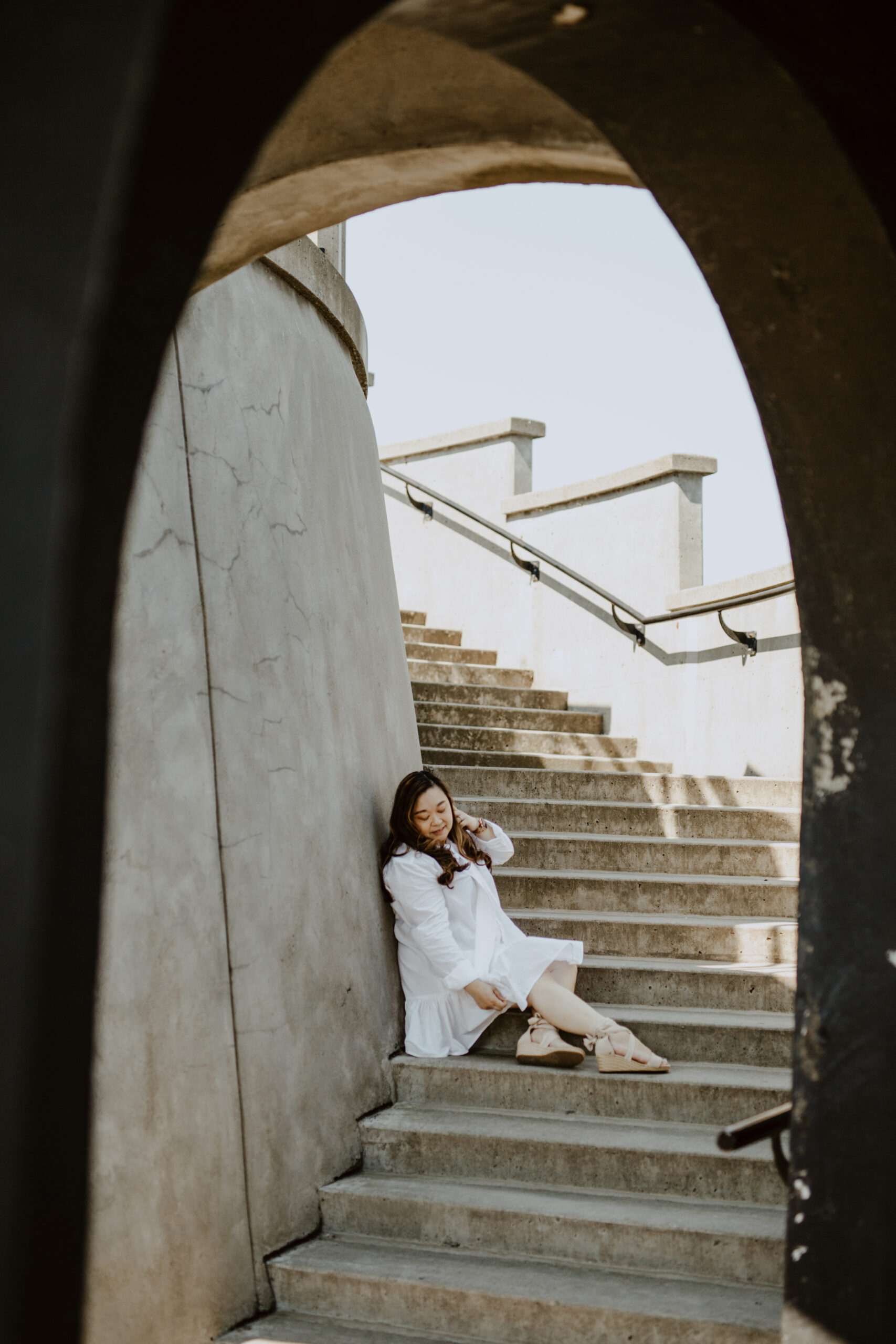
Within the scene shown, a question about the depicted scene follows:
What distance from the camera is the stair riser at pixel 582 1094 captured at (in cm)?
370

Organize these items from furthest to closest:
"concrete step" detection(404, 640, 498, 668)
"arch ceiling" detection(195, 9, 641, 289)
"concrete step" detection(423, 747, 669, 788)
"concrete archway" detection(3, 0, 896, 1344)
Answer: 1. "concrete step" detection(404, 640, 498, 668)
2. "concrete step" detection(423, 747, 669, 788)
3. "arch ceiling" detection(195, 9, 641, 289)
4. "concrete archway" detection(3, 0, 896, 1344)

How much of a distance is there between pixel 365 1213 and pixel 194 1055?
2.99ft

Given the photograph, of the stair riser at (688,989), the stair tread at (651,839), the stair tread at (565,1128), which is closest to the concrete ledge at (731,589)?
the stair tread at (651,839)

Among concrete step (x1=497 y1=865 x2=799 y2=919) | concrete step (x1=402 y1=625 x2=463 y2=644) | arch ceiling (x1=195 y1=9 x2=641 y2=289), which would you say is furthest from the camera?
concrete step (x1=402 y1=625 x2=463 y2=644)

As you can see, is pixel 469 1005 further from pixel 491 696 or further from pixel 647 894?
pixel 491 696

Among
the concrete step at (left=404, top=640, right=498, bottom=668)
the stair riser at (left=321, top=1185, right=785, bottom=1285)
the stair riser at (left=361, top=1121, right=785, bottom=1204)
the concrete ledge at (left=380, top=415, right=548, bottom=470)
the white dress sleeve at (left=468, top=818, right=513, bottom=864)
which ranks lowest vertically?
the stair riser at (left=321, top=1185, right=785, bottom=1285)

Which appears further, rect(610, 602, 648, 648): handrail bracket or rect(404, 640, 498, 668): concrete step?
rect(404, 640, 498, 668): concrete step

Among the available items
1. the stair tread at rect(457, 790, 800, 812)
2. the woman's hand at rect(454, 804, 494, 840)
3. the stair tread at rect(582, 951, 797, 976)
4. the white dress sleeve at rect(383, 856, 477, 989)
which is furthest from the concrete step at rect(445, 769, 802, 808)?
the white dress sleeve at rect(383, 856, 477, 989)

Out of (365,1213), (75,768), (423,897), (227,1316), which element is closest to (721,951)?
(423,897)

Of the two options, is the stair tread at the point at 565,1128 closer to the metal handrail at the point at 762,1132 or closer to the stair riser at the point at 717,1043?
the stair riser at the point at 717,1043

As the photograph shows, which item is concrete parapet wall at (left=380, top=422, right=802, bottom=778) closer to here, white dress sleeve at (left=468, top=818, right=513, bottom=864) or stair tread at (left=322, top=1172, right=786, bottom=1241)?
white dress sleeve at (left=468, top=818, right=513, bottom=864)

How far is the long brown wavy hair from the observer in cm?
430

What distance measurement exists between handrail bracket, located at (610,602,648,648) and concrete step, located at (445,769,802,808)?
152 cm

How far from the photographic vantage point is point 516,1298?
3098mm
